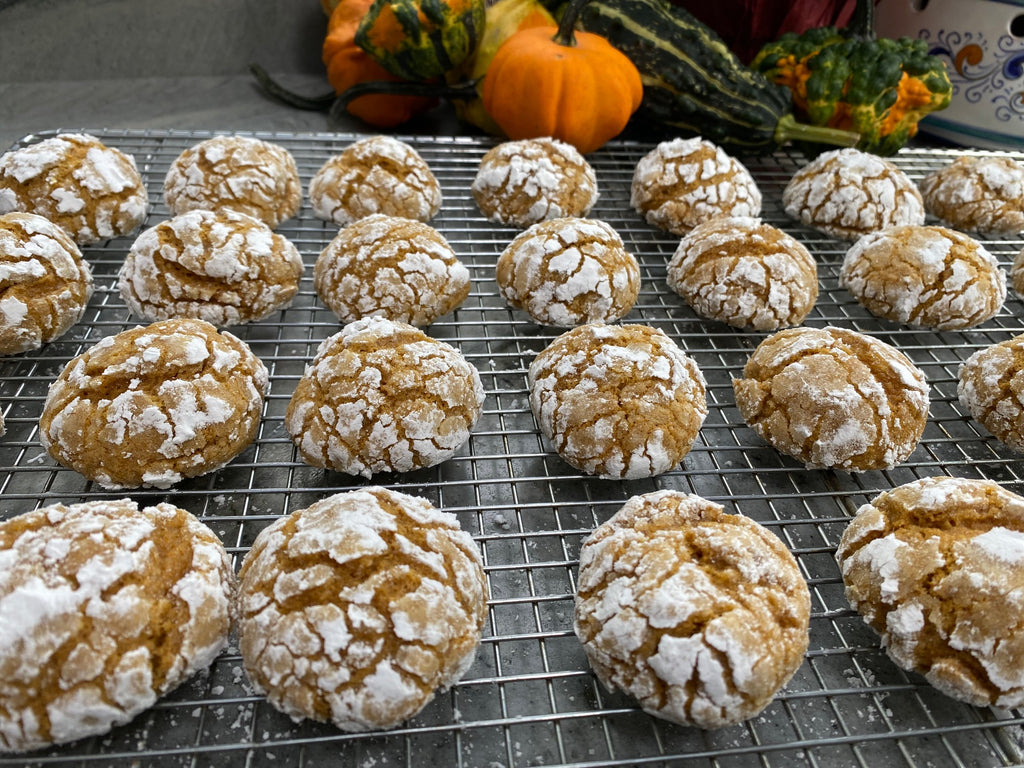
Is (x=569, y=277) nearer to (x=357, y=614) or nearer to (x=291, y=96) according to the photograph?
(x=357, y=614)

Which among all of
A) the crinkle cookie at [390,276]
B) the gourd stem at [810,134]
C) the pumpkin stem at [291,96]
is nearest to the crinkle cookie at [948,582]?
the crinkle cookie at [390,276]

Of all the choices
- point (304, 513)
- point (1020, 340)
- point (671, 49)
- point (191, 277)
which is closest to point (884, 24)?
point (671, 49)

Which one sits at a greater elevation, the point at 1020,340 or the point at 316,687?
the point at 1020,340

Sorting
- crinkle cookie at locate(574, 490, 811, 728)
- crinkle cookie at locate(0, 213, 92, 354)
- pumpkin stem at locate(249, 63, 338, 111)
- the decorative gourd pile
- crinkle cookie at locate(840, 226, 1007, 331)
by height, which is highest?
the decorative gourd pile

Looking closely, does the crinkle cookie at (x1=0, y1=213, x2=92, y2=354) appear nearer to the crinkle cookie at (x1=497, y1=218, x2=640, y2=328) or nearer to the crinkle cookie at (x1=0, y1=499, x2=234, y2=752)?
the crinkle cookie at (x1=0, y1=499, x2=234, y2=752)

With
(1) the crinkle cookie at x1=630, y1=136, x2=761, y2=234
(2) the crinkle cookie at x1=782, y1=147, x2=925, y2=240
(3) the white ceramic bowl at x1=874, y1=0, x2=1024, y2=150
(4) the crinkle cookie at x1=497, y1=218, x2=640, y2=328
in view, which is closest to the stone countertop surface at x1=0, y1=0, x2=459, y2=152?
(1) the crinkle cookie at x1=630, y1=136, x2=761, y2=234

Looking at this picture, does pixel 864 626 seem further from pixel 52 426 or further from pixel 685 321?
pixel 52 426
